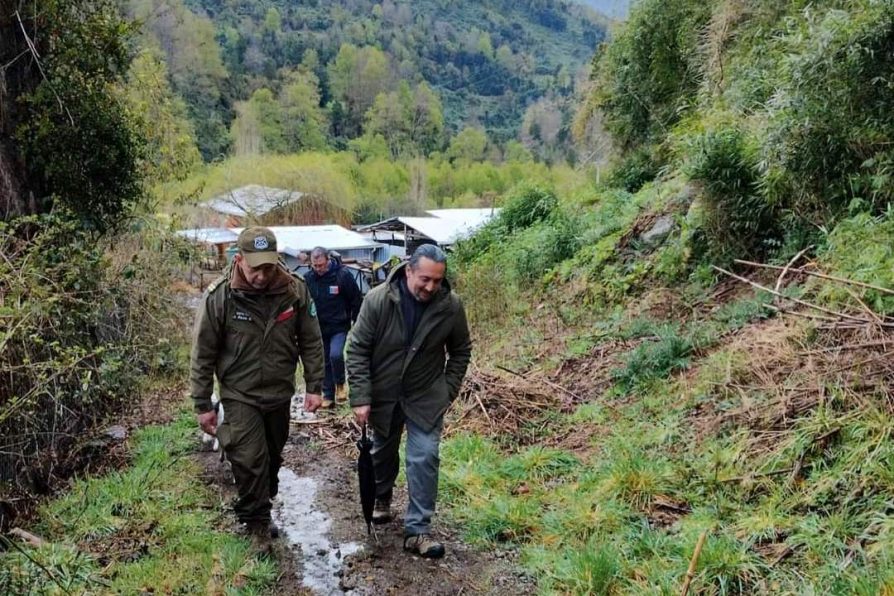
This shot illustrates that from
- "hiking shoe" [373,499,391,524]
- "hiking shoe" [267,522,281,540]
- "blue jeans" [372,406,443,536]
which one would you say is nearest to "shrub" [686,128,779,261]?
"blue jeans" [372,406,443,536]

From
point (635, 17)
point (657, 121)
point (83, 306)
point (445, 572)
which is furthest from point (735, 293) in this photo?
point (635, 17)

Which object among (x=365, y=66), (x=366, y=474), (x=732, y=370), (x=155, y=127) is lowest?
(x=366, y=474)

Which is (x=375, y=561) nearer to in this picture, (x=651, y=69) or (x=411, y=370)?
(x=411, y=370)

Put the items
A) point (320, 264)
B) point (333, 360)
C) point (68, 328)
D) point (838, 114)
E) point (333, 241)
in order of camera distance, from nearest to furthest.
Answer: point (68, 328) → point (838, 114) → point (320, 264) → point (333, 360) → point (333, 241)

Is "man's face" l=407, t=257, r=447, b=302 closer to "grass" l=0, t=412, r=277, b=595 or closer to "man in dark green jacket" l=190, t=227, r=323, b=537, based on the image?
"man in dark green jacket" l=190, t=227, r=323, b=537

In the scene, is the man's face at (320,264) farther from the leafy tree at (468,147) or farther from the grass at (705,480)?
the leafy tree at (468,147)

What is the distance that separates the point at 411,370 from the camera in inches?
154

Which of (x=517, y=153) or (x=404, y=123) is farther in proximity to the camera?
(x=517, y=153)

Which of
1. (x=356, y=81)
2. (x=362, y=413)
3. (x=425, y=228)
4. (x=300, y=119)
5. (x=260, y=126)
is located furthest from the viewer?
(x=356, y=81)

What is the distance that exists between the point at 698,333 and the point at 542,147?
71.9 m

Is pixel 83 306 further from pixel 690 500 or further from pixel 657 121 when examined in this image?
pixel 657 121

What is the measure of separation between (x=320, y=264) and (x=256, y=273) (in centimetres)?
341

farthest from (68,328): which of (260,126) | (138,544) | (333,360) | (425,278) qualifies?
(260,126)

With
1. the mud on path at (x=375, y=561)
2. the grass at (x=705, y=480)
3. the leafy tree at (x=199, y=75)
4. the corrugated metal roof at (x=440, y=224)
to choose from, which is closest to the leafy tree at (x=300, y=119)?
the leafy tree at (x=199, y=75)
